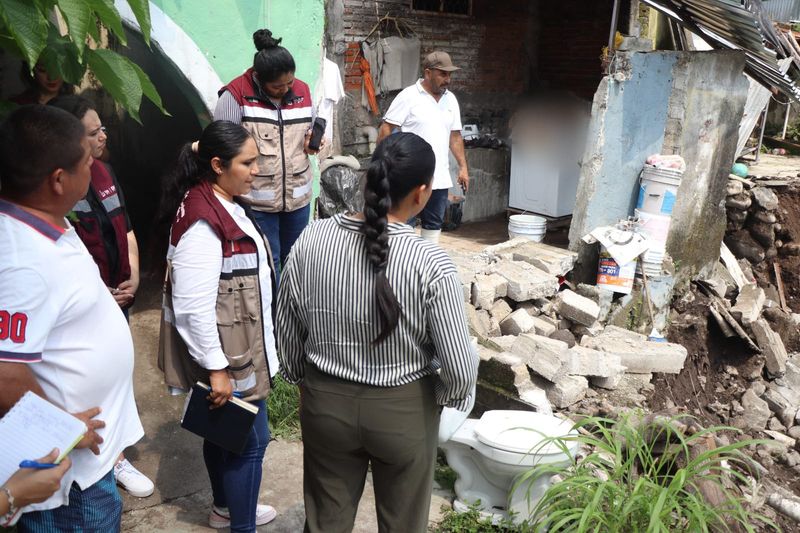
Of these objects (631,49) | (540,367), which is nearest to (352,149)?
(631,49)

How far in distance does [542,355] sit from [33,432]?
3738 millimetres

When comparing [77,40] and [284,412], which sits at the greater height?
[77,40]

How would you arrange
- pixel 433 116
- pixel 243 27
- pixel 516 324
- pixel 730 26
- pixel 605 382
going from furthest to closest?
pixel 730 26 < pixel 433 116 < pixel 516 324 < pixel 605 382 < pixel 243 27

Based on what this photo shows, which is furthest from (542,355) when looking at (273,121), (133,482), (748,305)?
(748,305)

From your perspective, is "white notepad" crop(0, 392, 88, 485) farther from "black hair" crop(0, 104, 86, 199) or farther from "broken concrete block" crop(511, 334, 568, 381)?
"broken concrete block" crop(511, 334, 568, 381)

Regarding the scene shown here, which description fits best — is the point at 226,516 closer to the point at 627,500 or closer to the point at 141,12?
the point at 627,500

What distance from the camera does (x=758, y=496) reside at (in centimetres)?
467

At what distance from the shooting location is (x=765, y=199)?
10.1 m

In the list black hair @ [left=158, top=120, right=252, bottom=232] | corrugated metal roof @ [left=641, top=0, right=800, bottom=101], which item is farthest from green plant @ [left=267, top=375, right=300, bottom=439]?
corrugated metal roof @ [left=641, top=0, right=800, bottom=101]

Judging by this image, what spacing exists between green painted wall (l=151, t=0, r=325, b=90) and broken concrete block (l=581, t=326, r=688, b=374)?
3.20 meters

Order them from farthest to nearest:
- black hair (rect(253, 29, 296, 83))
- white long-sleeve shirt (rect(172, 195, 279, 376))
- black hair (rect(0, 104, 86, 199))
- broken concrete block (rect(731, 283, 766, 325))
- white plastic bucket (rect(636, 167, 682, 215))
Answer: broken concrete block (rect(731, 283, 766, 325)), white plastic bucket (rect(636, 167, 682, 215)), black hair (rect(253, 29, 296, 83)), white long-sleeve shirt (rect(172, 195, 279, 376)), black hair (rect(0, 104, 86, 199))

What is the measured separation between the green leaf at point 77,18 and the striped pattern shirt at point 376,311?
0.95 meters

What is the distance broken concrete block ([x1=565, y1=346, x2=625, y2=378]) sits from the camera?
17.2 feet

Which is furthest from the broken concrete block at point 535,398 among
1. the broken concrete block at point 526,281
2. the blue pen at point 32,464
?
the blue pen at point 32,464
